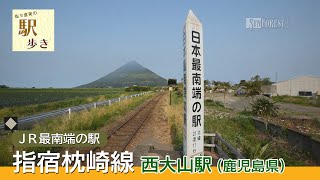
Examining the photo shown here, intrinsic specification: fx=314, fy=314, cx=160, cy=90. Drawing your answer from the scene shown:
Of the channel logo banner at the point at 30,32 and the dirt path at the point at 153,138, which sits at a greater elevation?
the channel logo banner at the point at 30,32

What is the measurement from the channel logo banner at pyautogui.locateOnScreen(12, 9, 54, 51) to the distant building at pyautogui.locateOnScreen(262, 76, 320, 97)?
3853 cm

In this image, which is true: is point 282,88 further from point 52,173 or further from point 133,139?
point 52,173

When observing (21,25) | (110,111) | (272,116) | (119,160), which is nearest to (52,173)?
(119,160)

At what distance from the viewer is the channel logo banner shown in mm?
6738

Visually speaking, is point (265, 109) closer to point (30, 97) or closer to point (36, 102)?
point (36, 102)

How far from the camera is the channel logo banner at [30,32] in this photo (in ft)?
22.1

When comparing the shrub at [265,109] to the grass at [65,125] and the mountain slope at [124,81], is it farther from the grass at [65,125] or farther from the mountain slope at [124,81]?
the mountain slope at [124,81]

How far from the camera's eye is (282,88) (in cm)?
4319

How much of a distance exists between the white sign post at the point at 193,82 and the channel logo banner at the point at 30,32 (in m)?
2.98

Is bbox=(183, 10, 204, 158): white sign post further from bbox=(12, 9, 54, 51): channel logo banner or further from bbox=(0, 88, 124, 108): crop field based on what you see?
bbox=(0, 88, 124, 108): crop field

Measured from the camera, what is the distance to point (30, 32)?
6762mm

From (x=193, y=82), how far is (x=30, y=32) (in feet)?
12.1

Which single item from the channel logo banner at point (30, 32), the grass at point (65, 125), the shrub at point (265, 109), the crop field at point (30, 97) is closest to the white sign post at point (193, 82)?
the channel logo banner at point (30, 32)

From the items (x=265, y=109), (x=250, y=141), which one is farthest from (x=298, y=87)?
(x=250, y=141)
